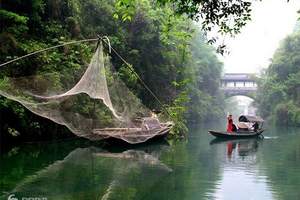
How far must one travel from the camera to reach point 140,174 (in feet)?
30.1

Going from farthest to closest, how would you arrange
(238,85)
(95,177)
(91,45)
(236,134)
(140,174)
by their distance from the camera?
(238,85) → (236,134) → (91,45) → (140,174) → (95,177)

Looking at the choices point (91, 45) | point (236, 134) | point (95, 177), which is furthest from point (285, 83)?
point (95, 177)

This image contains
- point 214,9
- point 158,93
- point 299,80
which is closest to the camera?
point 214,9

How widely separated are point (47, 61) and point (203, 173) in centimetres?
673

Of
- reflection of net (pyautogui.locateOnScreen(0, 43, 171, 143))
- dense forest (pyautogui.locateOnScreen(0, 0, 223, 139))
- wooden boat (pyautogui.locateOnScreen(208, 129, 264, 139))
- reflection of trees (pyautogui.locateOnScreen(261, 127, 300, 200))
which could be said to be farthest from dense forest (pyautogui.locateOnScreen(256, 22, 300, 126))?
reflection of net (pyautogui.locateOnScreen(0, 43, 171, 143))

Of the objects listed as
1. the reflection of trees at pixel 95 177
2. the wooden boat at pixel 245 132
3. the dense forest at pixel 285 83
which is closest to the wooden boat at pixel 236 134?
the wooden boat at pixel 245 132

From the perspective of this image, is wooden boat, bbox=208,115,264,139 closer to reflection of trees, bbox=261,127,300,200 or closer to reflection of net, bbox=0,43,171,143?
reflection of trees, bbox=261,127,300,200

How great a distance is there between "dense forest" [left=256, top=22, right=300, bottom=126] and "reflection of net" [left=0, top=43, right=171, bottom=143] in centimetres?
2031

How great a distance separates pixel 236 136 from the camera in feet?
67.9

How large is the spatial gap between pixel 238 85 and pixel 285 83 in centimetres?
2001

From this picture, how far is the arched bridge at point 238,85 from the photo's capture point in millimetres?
49906

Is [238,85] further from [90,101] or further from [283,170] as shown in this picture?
[283,170]

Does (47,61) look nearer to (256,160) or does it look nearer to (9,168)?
(9,168)

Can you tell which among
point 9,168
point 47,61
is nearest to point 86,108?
point 47,61
